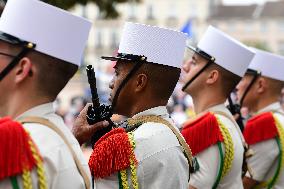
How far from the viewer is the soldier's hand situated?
15.1ft

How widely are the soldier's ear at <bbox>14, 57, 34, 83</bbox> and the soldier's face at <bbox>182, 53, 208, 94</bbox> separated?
8.31 ft

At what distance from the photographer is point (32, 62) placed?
3.55 metres

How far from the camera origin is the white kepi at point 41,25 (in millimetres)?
3535

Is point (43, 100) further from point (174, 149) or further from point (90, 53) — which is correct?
point (90, 53)

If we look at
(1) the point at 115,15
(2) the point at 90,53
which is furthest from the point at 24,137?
(2) the point at 90,53

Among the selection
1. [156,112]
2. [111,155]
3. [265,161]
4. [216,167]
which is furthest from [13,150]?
[265,161]

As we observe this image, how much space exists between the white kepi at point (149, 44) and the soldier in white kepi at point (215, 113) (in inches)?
39.3

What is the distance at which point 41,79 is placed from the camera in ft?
11.8

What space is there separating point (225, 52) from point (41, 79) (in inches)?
106

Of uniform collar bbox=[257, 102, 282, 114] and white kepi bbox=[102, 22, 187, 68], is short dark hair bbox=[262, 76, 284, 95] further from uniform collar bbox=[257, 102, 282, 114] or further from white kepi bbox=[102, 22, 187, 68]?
white kepi bbox=[102, 22, 187, 68]

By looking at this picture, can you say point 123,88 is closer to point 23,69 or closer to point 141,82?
point 141,82

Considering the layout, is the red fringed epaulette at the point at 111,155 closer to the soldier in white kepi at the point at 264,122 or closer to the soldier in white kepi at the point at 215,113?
the soldier in white kepi at the point at 215,113

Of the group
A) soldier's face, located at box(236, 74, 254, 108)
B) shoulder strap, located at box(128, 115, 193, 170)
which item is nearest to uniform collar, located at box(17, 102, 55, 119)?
shoulder strap, located at box(128, 115, 193, 170)

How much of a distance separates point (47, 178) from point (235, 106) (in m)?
3.62
